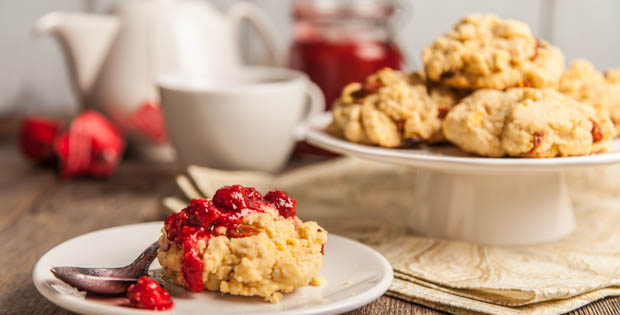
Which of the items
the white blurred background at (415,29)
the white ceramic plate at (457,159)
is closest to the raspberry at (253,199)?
the white ceramic plate at (457,159)

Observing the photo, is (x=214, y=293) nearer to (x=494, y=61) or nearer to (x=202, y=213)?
(x=202, y=213)

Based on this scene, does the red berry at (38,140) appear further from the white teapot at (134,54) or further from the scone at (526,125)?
the scone at (526,125)

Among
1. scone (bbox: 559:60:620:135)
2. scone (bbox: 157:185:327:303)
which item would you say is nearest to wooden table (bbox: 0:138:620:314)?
scone (bbox: 157:185:327:303)

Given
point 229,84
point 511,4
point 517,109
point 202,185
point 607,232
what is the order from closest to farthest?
point 517,109 → point 607,232 → point 202,185 → point 229,84 → point 511,4

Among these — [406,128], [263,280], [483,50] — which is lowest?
[263,280]

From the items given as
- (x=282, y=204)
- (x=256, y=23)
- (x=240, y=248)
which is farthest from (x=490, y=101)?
(x=256, y=23)

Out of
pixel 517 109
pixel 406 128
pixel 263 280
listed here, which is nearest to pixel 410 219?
pixel 406 128

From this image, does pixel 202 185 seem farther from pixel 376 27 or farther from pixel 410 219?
pixel 376 27
